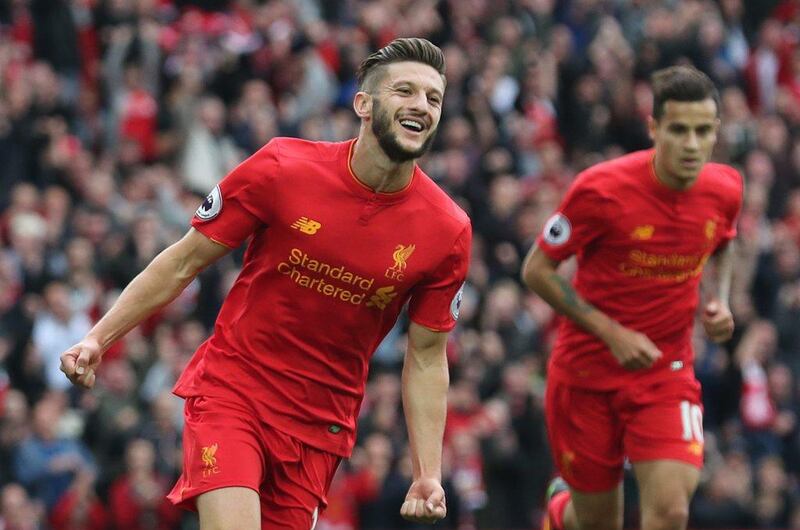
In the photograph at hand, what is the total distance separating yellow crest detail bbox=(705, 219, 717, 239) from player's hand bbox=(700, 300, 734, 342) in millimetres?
384

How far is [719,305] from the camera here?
1009 centimetres

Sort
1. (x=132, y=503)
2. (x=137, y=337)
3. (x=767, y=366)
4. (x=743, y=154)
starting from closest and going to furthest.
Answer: (x=132, y=503) → (x=137, y=337) → (x=767, y=366) → (x=743, y=154)

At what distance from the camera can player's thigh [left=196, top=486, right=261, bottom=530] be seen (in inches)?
308

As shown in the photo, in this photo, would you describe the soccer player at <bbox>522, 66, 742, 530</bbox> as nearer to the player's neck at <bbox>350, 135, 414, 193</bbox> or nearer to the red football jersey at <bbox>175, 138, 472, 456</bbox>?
the red football jersey at <bbox>175, 138, 472, 456</bbox>

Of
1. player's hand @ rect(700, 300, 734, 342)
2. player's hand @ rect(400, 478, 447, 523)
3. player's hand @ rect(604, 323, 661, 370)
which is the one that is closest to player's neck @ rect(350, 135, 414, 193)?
player's hand @ rect(400, 478, 447, 523)

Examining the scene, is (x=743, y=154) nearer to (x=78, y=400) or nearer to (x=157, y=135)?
(x=157, y=135)

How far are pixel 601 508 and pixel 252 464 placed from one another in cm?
300

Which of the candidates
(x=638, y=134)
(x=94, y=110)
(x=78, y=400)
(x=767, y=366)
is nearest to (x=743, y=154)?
(x=638, y=134)

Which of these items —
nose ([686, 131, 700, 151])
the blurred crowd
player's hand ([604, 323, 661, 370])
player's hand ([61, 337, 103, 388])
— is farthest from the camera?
the blurred crowd

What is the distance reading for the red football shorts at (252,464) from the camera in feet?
26.3

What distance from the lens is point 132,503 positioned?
15.4 metres

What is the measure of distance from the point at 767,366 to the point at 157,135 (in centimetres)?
684

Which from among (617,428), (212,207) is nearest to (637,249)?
(617,428)

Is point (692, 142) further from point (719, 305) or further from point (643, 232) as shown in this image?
point (719, 305)
